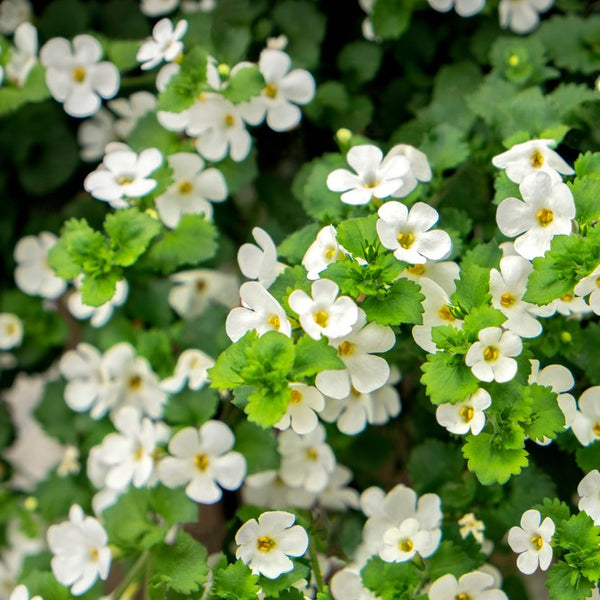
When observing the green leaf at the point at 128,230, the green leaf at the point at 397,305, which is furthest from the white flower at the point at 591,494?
the green leaf at the point at 128,230

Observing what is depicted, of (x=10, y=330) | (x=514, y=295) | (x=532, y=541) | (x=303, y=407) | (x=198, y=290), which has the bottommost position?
(x=10, y=330)

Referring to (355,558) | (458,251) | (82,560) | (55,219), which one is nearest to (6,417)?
(55,219)

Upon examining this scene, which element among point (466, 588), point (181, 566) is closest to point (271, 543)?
point (181, 566)

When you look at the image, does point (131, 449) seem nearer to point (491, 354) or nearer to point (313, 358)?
point (313, 358)

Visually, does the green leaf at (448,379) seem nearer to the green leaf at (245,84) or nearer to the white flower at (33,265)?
the green leaf at (245,84)

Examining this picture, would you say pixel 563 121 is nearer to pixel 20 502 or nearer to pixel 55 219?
pixel 55 219

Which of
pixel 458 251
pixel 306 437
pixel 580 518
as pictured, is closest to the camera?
pixel 580 518
